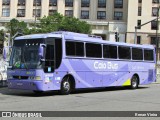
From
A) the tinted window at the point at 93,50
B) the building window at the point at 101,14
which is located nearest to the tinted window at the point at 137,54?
the tinted window at the point at 93,50

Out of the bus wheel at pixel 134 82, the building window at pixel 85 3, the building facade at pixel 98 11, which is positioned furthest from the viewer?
the building window at pixel 85 3

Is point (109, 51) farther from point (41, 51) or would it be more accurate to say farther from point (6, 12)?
point (6, 12)

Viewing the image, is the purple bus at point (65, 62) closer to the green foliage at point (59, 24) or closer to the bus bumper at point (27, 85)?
the bus bumper at point (27, 85)

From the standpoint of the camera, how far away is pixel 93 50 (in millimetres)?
22172

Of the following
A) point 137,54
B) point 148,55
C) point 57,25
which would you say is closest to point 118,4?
point 57,25

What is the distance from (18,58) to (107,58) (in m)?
6.04

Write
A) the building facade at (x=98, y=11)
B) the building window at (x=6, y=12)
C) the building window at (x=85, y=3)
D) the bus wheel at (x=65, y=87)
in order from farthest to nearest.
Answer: the building window at (x=6, y=12), the building window at (x=85, y=3), the building facade at (x=98, y=11), the bus wheel at (x=65, y=87)

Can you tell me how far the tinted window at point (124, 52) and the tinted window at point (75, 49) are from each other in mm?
4102

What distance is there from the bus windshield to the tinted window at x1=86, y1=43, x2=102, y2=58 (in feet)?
11.5

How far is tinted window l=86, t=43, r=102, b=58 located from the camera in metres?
21.7

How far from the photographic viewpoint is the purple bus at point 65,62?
18.9 meters

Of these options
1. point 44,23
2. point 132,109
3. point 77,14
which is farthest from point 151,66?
point 77,14

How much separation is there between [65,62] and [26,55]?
6.67 ft

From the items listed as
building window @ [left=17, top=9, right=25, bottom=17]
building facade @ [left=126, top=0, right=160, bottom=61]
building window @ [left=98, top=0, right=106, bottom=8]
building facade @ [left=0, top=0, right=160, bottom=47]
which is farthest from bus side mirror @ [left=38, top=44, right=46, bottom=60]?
building window @ [left=17, top=9, right=25, bottom=17]
